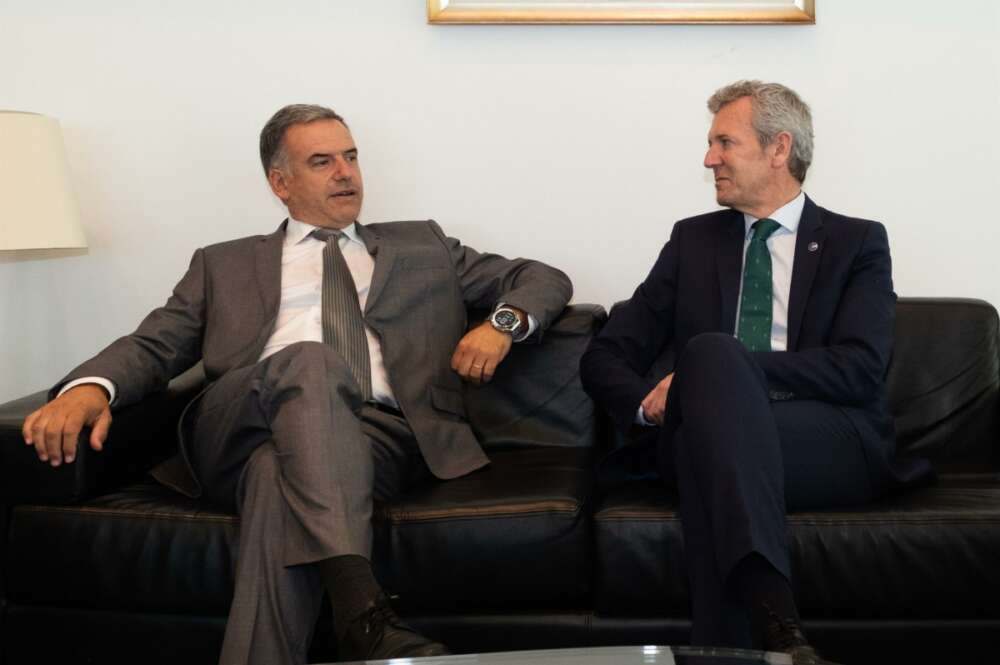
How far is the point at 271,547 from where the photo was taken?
209cm

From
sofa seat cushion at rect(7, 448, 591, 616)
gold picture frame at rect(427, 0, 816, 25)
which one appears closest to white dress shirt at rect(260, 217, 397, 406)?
sofa seat cushion at rect(7, 448, 591, 616)

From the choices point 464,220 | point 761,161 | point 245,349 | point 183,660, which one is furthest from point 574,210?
point 183,660

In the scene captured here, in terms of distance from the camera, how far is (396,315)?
8.96ft

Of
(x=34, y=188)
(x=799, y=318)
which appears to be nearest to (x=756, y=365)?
(x=799, y=318)

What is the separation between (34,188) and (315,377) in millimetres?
1182

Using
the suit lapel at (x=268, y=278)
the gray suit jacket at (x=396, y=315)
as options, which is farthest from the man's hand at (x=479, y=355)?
the suit lapel at (x=268, y=278)

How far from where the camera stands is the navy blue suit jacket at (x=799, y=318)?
2.30 meters

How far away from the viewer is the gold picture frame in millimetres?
3100

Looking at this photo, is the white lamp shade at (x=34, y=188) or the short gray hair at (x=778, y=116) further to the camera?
the white lamp shade at (x=34, y=188)

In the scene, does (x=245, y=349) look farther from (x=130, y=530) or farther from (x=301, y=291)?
(x=130, y=530)

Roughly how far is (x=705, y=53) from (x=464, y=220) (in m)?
0.83

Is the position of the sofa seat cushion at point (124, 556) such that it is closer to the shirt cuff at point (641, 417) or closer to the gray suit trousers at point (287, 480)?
the gray suit trousers at point (287, 480)

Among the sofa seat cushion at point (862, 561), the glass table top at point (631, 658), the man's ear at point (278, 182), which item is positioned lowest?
the sofa seat cushion at point (862, 561)

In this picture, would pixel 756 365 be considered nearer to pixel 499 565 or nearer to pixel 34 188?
pixel 499 565
